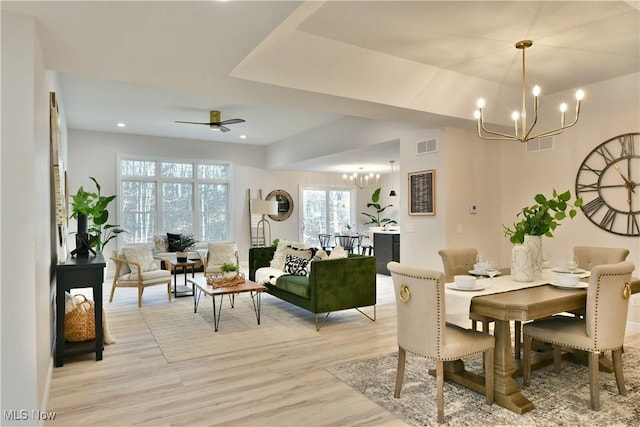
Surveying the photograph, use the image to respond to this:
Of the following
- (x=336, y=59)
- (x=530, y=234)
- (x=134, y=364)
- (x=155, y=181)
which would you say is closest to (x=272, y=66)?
(x=336, y=59)

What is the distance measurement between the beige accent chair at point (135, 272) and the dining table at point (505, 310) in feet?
14.4

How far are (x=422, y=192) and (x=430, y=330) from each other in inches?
129

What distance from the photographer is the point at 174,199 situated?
9.05 metres

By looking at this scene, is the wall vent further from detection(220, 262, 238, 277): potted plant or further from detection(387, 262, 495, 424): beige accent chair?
detection(220, 262, 238, 277): potted plant

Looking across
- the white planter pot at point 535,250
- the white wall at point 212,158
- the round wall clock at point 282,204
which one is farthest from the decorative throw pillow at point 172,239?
the white planter pot at point 535,250

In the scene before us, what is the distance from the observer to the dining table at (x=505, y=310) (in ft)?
8.23

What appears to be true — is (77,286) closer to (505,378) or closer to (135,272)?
(135,272)

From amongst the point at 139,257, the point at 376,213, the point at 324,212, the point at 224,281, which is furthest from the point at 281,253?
the point at 376,213

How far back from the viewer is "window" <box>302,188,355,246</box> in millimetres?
11164

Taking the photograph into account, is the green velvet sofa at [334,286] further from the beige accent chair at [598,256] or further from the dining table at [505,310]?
the beige accent chair at [598,256]

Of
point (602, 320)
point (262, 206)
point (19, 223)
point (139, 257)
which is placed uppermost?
point (262, 206)

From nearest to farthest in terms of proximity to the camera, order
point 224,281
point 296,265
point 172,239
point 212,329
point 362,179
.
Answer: point 212,329
point 224,281
point 296,265
point 172,239
point 362,179

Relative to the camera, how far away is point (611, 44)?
3688 mm

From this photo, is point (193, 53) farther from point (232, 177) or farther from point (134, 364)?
point (232, 177)
